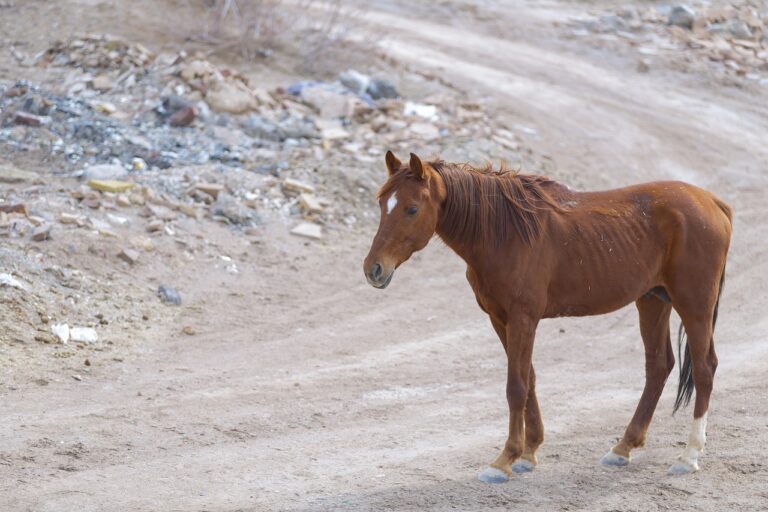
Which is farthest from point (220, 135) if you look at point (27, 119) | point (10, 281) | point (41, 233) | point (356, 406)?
point (356, 406)

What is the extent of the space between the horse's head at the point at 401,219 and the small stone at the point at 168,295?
16.6ft

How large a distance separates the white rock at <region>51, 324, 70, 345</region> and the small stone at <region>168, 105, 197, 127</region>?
6484mm

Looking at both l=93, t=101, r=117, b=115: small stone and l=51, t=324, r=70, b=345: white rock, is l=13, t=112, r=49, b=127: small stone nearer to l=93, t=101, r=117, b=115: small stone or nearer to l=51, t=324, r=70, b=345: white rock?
Answer: l=93, t=101, r=117, b=115: small stone

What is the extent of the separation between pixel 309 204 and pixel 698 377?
756 cm

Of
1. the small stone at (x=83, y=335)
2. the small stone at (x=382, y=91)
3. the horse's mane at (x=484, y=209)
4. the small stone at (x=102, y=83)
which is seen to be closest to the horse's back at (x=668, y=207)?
the horse's mane at (x=484, y=209)

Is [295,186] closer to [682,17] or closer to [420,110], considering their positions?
[420,110]

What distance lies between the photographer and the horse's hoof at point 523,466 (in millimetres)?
7043

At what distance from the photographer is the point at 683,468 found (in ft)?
22.9

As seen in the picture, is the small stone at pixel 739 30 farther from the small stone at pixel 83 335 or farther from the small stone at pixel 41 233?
the small stone at pixel 83 335

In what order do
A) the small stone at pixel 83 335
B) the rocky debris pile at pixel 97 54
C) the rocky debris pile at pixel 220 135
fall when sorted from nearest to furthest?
1. the small stone at pixel 83 335
2. the rocky debris pile at pixel 220 135
3. the rocky debris pile at pixel 97 54

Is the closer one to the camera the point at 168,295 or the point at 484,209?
the point at 484,209

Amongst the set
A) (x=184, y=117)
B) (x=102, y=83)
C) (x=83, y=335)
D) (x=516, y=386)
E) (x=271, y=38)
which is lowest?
(x=83, y=335)

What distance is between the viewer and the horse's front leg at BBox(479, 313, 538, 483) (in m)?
6.73

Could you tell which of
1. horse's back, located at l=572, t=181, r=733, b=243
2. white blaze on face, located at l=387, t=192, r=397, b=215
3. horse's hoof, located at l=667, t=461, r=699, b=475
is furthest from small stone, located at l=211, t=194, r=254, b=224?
horse's hoof, located at l=667, t=461, r=699, b=475
